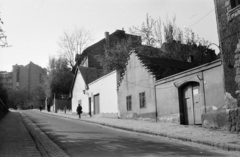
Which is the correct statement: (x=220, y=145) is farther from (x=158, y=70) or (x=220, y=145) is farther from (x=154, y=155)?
(x=158, y=70)

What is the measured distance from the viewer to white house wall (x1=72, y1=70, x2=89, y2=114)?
31.2 m

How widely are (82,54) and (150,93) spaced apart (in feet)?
95.6

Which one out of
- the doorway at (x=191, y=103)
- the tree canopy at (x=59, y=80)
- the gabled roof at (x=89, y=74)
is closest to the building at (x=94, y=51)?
the tree canopy at (x=59, y=80)

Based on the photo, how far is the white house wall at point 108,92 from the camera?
23.8 meters

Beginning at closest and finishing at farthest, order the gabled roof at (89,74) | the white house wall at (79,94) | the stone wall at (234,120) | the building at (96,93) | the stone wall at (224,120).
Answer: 1. the stone wall at (234,120)
2. the stone wall at (224,120)
3. the building at (96,93)
4. the white house wall at (79,94)
5. the gabled roof at (89,74)

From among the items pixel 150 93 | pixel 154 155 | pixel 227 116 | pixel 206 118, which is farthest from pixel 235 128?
pixel 150 93

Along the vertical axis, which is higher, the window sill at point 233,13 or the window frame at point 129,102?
the window sill at point 233,13

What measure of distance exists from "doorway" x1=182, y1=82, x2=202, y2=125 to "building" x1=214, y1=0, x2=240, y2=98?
2658 millimetres

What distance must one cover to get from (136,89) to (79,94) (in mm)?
15110

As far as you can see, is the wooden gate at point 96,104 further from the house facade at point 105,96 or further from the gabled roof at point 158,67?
the gabled roof at point 158,67

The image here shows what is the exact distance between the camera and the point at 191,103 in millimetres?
15281

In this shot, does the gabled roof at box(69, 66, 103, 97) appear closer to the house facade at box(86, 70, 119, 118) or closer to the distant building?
the house facade at box(86, 70, 119, 118)

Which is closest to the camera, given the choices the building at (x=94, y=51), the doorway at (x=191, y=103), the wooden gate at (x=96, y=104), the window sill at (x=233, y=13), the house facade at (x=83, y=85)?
the window sill at (x=233, y=13)

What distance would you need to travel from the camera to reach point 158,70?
62.4 ft
